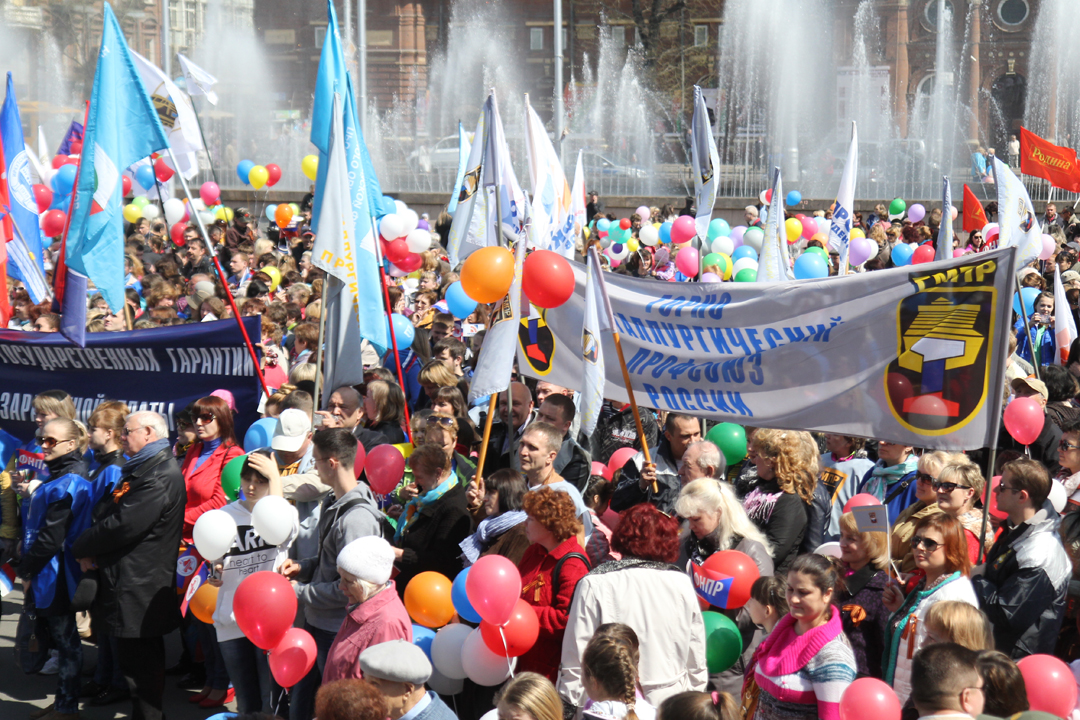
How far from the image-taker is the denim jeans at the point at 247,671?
500 cm

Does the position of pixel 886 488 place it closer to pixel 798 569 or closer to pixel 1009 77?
pixel 798 569

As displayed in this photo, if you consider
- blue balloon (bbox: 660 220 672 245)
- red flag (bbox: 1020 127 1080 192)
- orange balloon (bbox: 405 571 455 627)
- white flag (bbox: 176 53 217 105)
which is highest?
white flag (bbox: 176 53 217 105)

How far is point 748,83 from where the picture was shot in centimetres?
3170

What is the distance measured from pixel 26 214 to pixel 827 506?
6930 mm

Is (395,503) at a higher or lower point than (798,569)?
lower

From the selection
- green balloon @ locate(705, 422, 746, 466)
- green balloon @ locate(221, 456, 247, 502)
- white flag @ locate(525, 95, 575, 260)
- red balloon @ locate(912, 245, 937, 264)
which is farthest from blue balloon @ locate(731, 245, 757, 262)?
green balloon @ locate(221, 456, 247, 502)

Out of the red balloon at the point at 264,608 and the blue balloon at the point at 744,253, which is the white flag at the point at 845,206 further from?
the red balloon at the point at 264,608

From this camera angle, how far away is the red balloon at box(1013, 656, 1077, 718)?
3598mm

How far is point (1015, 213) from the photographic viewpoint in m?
9.97

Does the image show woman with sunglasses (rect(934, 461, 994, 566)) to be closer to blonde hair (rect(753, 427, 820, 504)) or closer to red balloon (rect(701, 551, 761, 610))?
blonde hair (rect(753, 427, 820, 504))

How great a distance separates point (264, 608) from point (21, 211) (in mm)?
6233

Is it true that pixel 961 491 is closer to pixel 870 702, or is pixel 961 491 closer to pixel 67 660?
pixel 870 702

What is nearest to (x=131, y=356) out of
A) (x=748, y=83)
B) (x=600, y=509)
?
(x=600, y=509)

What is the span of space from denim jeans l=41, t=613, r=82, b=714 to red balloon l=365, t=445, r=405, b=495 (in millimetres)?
1640
